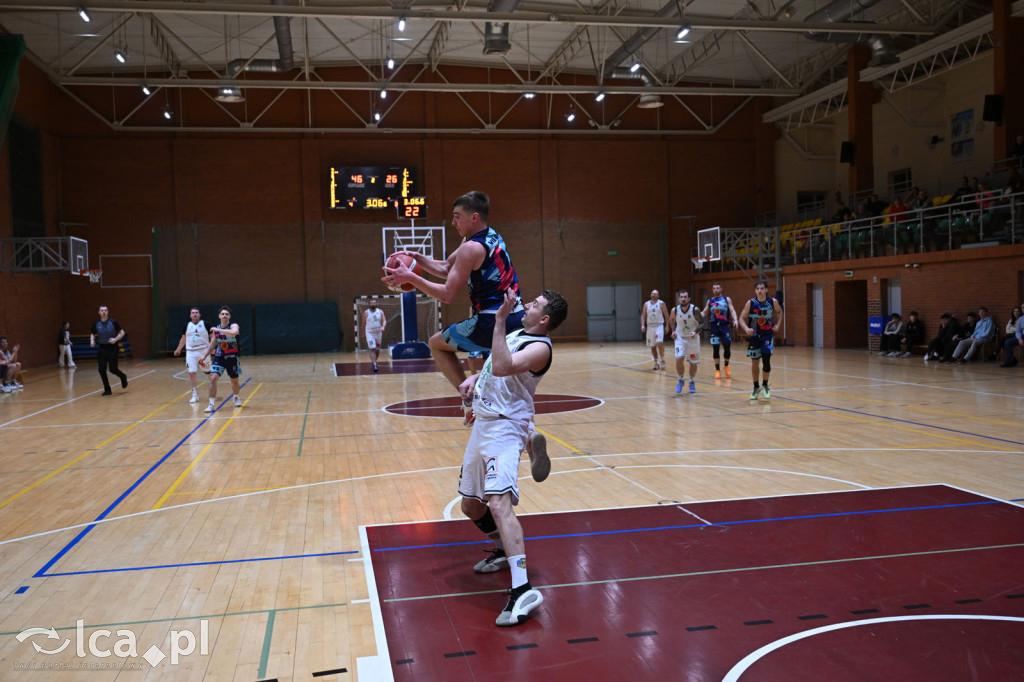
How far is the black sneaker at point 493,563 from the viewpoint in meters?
5.28

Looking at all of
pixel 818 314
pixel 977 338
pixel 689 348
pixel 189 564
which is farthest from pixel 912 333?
pixel 189 564

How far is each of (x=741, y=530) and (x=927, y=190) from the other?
24.6 m

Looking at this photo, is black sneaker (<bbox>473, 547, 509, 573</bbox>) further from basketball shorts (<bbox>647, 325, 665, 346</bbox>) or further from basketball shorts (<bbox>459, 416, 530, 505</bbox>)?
basketball shorts (<bbox>647, 325, 665, 346</bbox>)

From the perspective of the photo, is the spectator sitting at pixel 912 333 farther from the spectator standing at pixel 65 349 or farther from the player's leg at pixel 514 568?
the spectator standing at pixel 65 349

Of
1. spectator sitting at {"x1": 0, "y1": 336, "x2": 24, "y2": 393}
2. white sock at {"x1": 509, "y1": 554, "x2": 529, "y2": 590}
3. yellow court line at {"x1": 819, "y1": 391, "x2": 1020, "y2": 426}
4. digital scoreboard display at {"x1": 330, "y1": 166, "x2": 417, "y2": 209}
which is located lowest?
yellow court line at {"x1": 819, "y1": 391, "x2": 1020, "y2": 426}

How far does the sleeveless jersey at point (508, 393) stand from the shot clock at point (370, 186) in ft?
85.7

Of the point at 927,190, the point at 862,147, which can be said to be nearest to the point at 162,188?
the point at 862,147

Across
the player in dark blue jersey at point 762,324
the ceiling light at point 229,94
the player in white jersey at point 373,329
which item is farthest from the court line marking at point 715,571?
the ceiling light at point 229,94

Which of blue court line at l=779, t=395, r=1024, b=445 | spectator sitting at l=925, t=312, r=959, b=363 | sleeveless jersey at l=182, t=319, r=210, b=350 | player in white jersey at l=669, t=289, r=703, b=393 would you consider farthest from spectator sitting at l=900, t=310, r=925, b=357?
sleeveless jersey at l=182, t=319, r=210, b=350

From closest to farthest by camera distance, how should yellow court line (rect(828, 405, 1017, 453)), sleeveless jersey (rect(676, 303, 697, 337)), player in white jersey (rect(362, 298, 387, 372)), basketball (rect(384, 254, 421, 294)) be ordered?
basketball (rect(384, 254, 421, 294)), yellow court line (rect(828, 405, 1017, 453)), sleeveless jersey (rect(676, 303, 697, 337)), player in white jersey (rect(362, 298, 387, 372))

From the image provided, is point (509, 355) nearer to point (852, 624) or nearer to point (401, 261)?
point (401, 261)

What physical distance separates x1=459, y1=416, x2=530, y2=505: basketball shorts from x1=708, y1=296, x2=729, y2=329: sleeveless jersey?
13.1 m

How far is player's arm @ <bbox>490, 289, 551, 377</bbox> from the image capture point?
4.59 metres

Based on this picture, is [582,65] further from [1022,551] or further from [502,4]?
[1022,551]
